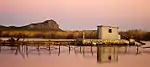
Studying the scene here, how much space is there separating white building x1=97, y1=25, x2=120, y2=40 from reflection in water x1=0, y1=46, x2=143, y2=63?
8 centimetres


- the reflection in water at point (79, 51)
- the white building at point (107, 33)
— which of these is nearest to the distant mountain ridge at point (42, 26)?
the reflection in water at point (79, 51)

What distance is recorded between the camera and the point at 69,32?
2.34 m

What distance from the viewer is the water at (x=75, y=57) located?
7.58 ft

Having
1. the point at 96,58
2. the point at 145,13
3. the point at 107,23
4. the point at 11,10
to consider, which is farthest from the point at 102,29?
the point at 11,10

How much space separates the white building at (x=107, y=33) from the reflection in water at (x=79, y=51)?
8 centimetres

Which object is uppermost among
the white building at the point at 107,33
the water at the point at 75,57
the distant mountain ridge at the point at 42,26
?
the distant mountain ridge at the point at 42,26

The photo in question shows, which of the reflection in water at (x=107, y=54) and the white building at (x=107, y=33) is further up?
the white building at (x=107, y=33)

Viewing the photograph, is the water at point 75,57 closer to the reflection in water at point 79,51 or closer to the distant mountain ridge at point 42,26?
the reflection in water at point 79,51

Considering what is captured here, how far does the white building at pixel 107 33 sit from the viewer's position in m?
2.29

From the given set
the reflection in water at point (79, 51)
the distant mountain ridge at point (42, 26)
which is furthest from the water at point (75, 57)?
the distant mountain ridge at point (42, 26)

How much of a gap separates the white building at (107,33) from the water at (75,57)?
0.09 metres

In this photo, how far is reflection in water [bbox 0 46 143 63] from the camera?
2318mm

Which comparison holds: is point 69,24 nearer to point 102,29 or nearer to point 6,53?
point 102,29

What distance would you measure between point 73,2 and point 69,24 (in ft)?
0.61
